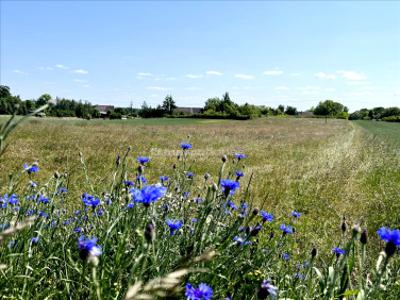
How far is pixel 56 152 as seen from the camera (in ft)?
31.2

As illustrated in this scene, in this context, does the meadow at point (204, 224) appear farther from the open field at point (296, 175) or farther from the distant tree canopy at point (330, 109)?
the distant tree canopy at point (330, 109)

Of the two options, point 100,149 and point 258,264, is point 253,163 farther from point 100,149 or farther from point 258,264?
point 258,264

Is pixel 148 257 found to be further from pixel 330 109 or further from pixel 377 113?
pixel 377 113

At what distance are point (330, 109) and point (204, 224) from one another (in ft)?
371

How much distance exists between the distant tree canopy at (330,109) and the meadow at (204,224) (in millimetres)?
101213

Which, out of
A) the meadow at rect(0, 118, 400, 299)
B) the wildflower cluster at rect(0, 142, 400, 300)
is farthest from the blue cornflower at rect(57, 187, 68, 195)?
the wildflower cluster at rect(0, 142, 400, 300)

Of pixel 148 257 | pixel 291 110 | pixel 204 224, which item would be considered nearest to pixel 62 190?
pixel 148 257

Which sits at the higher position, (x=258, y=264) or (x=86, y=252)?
(x=86, y=252)

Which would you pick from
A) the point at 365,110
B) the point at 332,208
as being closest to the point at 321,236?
the point at 332,208

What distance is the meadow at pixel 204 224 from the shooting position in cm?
167

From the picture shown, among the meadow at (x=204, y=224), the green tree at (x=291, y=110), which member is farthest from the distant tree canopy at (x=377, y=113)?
the meadow at (x=204, y=224)

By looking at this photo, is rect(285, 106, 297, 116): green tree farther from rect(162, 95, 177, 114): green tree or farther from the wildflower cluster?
the wildflower cluster

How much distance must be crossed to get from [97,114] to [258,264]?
85.5m

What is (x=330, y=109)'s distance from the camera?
354ft
